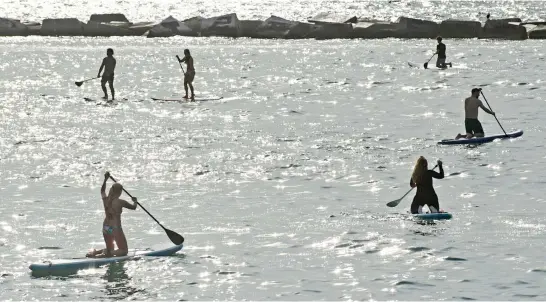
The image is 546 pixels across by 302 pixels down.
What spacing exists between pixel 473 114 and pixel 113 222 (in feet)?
56.1

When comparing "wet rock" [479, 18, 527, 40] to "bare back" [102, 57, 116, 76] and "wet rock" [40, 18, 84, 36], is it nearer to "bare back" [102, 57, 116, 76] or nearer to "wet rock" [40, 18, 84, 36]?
"wet rock" [40, 18, 84, 36]

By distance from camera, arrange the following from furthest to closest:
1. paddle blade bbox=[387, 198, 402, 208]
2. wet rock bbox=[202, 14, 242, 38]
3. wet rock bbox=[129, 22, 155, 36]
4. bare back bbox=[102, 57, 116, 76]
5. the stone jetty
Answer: wet rock bbox=[129, 22, 155, 36]
wet rock bbox=[202, 14, 242, 38]
the stone jetty
bare back bbox=[102, 57, 116, 76]
paddle blade bbox=[387, 198, 402, 208]

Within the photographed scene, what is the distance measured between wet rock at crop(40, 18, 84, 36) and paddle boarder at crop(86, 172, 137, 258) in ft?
282

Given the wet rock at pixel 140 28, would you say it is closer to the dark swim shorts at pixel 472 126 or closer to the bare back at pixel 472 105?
the dark swim shorts at pixel 472 126

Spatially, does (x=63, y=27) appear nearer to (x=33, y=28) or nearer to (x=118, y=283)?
(x=33, y=28)

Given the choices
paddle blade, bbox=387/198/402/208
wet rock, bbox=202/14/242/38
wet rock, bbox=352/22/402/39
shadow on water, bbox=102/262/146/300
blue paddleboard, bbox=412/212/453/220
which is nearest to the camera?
shadow on water, bbox=102/262/146/300

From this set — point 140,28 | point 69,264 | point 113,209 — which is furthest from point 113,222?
point 140,28

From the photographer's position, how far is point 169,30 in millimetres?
103000

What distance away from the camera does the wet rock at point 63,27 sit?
10644cm

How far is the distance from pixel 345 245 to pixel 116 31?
83130 mm

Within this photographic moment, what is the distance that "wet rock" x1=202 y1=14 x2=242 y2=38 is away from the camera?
334 feet

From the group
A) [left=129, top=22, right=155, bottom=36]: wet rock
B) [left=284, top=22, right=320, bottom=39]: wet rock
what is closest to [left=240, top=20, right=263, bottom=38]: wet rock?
[left=284, top=22, right=320, bottom=39]: wet rock

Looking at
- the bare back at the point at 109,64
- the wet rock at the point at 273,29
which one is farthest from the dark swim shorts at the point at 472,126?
the wet rock at the point at 273,29

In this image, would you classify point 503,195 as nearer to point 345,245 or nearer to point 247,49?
point 345,245
